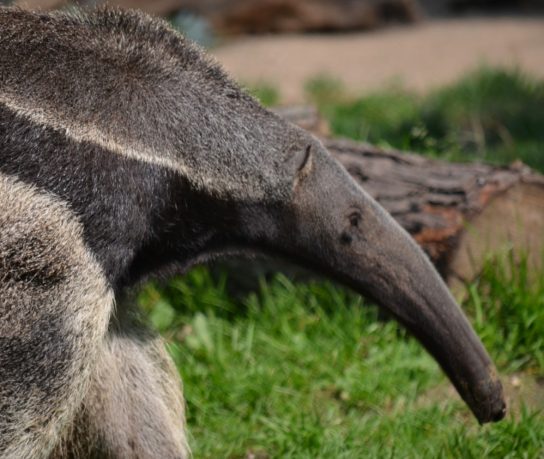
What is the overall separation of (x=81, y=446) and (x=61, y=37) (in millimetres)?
1568

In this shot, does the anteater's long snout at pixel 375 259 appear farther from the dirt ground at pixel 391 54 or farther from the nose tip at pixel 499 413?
the dirt ground at pixel 391 54

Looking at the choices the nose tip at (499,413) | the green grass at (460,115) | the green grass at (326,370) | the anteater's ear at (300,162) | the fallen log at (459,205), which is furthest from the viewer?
the green grass at (460,115)

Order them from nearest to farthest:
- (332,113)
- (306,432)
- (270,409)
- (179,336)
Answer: (306,432) → (270,409) → (179,336) → (332,113)

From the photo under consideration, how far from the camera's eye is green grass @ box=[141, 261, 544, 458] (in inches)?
166

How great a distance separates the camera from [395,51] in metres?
12.2

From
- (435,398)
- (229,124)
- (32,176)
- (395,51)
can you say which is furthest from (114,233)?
(395,51)

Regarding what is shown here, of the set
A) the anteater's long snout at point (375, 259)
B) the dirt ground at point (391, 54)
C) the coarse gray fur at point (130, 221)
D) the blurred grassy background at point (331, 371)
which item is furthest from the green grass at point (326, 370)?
the dirt ground at point (391, 54)

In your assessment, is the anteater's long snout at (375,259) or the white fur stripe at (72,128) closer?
the white fur stripe at (72,128)

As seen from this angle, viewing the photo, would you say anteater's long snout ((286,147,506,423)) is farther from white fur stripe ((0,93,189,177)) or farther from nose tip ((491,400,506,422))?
white fur stripe ((0,93,189,177))

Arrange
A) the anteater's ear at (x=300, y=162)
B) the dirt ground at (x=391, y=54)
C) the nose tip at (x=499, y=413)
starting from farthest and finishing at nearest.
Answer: the dirt ground at (x=391, y=54) → the nose tip at (x=499, y=413) → the anteater's ear at (x=300, y=162)

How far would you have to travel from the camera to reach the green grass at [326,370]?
13.8ft

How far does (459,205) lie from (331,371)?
1.13 m

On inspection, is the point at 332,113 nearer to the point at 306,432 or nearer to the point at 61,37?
the point at 306,432

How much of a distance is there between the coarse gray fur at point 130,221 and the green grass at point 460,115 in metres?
2.87
